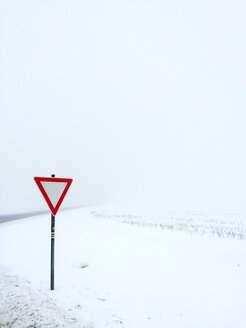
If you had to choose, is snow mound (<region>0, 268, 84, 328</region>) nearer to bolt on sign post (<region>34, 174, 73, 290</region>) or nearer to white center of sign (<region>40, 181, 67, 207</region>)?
bolt on sign post (<region>34, 174, 73, 290</region>)

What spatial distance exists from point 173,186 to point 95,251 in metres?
104

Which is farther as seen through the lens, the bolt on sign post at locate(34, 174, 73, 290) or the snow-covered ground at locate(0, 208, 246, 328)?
the bolt on sign post at locate(34, 174, 73, 290)

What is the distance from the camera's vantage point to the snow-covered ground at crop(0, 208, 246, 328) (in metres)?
4.13

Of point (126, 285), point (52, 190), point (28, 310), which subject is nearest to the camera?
point (28, 310)

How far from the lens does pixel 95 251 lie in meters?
8.89

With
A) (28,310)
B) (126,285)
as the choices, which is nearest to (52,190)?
(28,310)

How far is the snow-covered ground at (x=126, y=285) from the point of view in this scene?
4129mm

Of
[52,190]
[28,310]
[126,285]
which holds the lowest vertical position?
[126,285]

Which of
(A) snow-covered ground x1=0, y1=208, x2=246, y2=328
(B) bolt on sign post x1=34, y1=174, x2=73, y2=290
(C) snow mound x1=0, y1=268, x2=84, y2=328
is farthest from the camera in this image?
(B) bolt on sign post x1=34, y1=174, x2=73, y2=290

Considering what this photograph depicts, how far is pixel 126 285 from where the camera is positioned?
5711 millimetres

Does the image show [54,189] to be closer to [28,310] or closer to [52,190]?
[52,190]

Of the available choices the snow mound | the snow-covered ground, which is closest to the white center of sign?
the snow mound

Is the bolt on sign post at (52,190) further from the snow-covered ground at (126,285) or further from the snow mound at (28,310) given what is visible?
the snow-covered ground at (126,285)

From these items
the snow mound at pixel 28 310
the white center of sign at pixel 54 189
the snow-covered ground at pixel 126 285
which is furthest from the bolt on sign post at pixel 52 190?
the snow-covered ground at pixel 126 285
